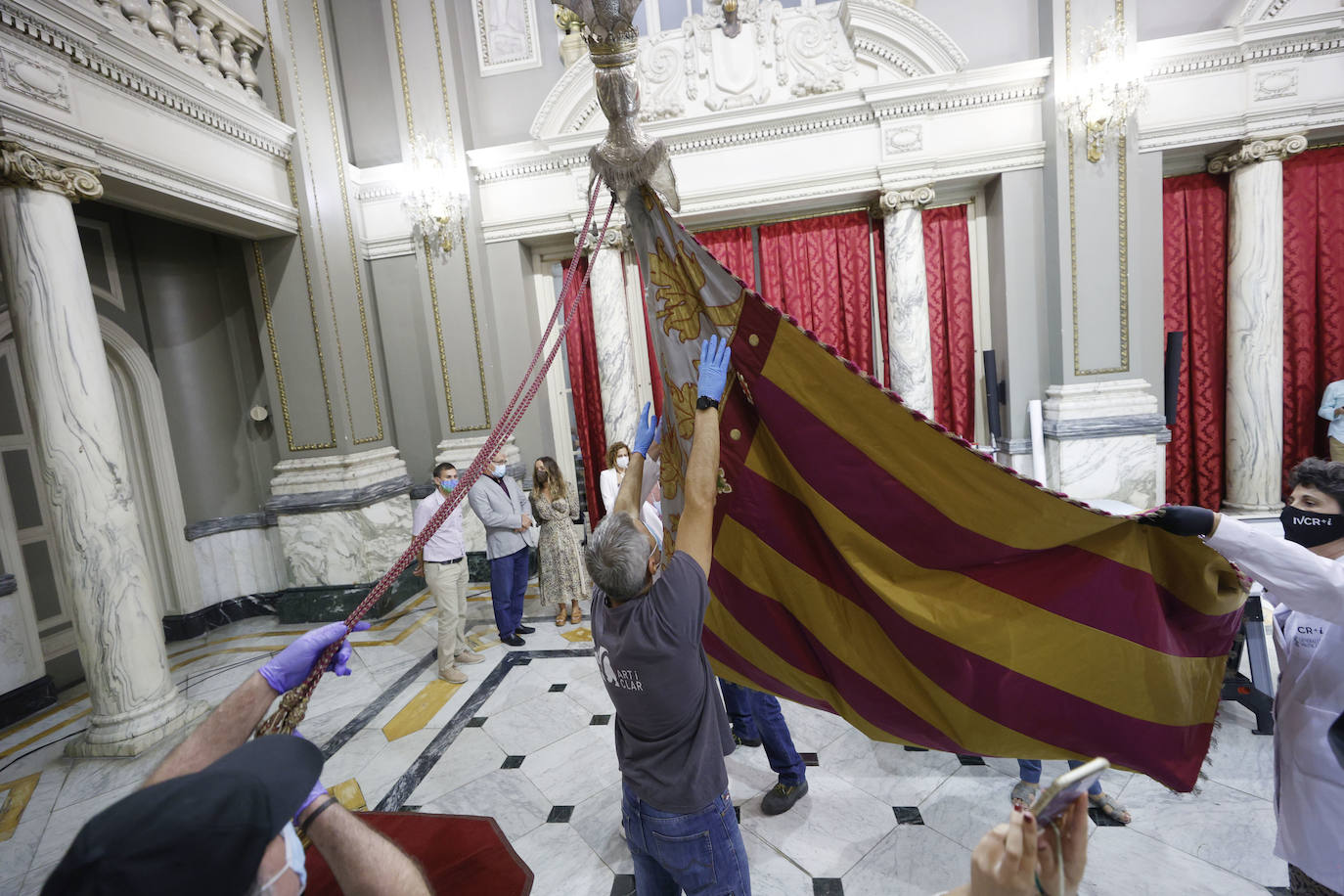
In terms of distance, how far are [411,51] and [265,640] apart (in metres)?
5.41

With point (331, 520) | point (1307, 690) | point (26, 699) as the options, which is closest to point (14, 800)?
point (26, 699)

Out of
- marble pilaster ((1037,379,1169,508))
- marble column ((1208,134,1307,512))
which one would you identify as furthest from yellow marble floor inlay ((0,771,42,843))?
marble column ((1208,134,1307,512))

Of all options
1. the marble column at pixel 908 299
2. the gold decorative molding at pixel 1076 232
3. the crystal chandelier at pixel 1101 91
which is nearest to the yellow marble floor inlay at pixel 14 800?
the marble column at pixel 908 299

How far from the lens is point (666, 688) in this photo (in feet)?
4.50

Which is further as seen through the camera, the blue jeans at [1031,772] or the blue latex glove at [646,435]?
the blue jeans at [1031,772]

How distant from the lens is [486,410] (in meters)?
5.70

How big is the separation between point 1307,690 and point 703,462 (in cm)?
156

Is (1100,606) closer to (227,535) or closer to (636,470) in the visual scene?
(636,470)

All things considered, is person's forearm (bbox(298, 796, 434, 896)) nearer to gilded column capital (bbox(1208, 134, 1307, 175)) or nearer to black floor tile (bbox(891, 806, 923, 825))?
black floor tile (bbox(891, 806, 923, 825))

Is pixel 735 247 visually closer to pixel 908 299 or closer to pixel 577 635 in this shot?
pixel 908 299

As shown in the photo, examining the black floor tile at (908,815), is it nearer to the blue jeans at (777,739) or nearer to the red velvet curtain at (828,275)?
the blue jeans at (777,739)

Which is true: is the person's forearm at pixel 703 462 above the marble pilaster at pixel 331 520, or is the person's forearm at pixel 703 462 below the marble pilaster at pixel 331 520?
above

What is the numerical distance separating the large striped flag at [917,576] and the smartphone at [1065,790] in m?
0.89

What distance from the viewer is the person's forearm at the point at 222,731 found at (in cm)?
99
